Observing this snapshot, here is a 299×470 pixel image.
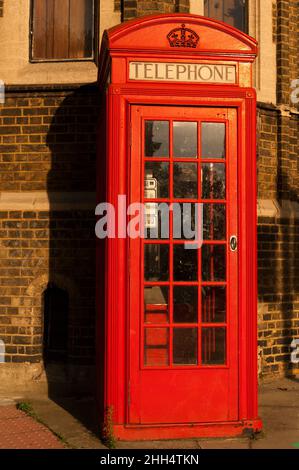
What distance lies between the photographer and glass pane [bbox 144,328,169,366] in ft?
14.7

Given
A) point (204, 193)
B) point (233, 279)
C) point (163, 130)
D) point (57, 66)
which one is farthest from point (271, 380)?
point (57, 66)

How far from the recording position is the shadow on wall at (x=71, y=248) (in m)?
6.38

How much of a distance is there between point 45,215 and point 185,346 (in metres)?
2.81

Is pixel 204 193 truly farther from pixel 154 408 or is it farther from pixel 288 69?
pixel 288 69

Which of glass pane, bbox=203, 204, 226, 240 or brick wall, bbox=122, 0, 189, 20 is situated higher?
brick wall, bbox=122, 0, 189, 20

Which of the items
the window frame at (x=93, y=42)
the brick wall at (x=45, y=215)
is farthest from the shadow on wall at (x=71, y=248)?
the window frame at (x=93, y=42)

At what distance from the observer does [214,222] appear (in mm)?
4602

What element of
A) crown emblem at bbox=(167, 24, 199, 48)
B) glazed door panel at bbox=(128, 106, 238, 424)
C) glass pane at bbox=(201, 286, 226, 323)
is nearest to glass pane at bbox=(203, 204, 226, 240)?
glazed door panel at bbox=(128, 106, 238, 424)

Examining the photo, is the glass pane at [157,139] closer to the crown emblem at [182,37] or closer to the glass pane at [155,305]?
the crown emblem at [182,37]

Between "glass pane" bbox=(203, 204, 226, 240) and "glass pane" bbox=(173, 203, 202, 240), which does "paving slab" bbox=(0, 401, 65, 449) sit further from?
"glass pane" bbox=(203, 204, 226, 240)

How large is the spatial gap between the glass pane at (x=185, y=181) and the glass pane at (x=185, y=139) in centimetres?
9

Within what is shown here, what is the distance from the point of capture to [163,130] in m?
4.53
